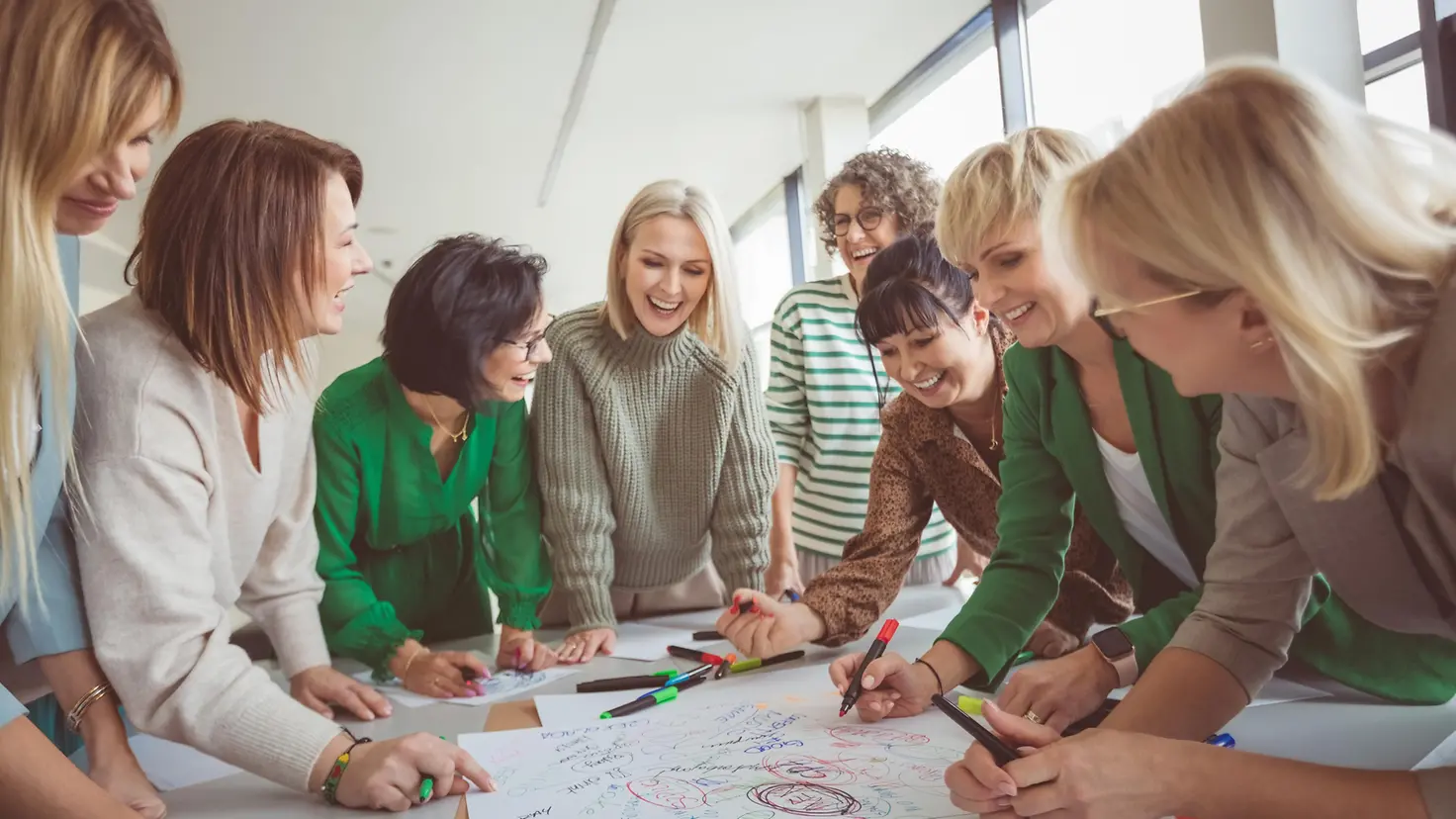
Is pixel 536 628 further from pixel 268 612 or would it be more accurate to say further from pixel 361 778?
pixel 361 778

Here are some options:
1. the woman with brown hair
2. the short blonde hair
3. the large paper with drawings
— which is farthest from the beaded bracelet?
the short blonde hair

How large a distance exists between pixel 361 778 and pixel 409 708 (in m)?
0.31

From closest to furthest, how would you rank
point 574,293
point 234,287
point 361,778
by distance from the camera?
1. point 361,778
2. point 234,287
3. point 574,293

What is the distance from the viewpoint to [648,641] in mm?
1401

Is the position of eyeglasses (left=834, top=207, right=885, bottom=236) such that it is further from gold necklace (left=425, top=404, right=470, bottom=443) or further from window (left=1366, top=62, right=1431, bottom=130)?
gold necklace (left=425, top=404, right=470, bottom=443)

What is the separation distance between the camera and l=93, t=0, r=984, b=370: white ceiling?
3633 millimetres

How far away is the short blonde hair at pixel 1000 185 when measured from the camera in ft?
3.63

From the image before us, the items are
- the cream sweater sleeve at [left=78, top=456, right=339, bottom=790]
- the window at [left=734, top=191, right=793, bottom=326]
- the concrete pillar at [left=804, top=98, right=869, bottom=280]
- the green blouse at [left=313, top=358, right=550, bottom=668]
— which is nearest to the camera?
the cream sweater sleeve at [left=78, top=456, right=339, bottom=790]

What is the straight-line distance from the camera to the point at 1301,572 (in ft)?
2.75

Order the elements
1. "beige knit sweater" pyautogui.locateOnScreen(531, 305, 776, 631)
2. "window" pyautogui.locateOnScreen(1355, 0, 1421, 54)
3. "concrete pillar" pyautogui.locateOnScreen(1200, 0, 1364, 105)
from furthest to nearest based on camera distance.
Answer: "concrete pillar" pyautogui.locateOnScreen(1200, 0, 1364, 105) → "window" pyautogui.locateOnScreen(1355, 0, 1421, 54) → "beige knit sweater" pyautogui.locateOnScreen(531, 305, 776, 631)

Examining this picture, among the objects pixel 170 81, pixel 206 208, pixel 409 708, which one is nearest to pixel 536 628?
pixel 409 708

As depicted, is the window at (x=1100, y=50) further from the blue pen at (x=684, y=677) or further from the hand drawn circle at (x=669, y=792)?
the hand drawn circle at (x=669, y=792)

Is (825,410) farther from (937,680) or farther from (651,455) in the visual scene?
(937,680)

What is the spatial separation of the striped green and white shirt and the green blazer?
94 cm
